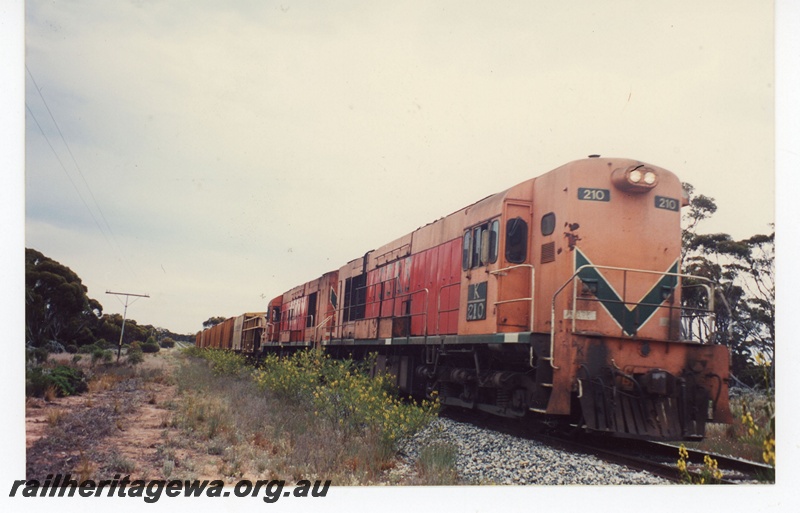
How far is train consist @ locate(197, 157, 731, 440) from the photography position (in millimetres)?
6574

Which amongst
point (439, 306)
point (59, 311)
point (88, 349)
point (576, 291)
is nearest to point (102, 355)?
point (88, 349)

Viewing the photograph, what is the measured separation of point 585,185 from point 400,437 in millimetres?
3849

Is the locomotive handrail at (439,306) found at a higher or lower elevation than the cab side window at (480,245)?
lower

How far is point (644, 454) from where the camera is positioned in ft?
23.7

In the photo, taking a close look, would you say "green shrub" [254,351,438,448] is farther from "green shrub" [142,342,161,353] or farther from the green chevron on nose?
"green shrub" [142,342,161,353]
